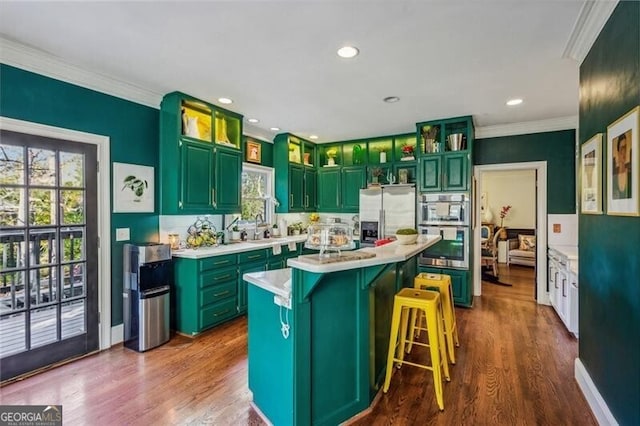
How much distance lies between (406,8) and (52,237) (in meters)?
3.37

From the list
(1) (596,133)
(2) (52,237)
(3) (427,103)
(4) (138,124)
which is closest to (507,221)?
(3) (427,103)

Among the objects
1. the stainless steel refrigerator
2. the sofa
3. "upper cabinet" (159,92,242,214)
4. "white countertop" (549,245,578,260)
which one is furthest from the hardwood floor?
the sofa

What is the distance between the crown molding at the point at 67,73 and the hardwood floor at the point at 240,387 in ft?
8.38

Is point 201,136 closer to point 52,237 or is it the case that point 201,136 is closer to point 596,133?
point 52,237

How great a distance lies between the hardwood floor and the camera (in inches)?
82.8

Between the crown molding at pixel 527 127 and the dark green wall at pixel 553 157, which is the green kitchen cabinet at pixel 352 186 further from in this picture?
the dark green wall at pixel 553 157

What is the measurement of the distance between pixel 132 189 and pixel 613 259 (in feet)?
13.3

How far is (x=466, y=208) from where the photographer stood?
440 centimetres

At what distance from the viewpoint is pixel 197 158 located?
3.69m

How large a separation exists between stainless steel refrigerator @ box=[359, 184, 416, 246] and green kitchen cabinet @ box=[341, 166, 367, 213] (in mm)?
393

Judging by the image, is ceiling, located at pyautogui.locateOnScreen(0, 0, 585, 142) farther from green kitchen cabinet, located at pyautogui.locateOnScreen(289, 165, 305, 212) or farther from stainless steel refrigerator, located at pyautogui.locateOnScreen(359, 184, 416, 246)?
green kitchen cabinet, located at pyautogui.locateOnScreen(289, 165, 305, 212)

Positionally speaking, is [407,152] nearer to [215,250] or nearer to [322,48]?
[322,48]

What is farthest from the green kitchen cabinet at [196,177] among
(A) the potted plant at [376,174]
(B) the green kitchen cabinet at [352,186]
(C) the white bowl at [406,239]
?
(A) the potted plant at [376,174]

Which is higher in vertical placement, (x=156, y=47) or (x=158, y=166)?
(x=156, y=47)
